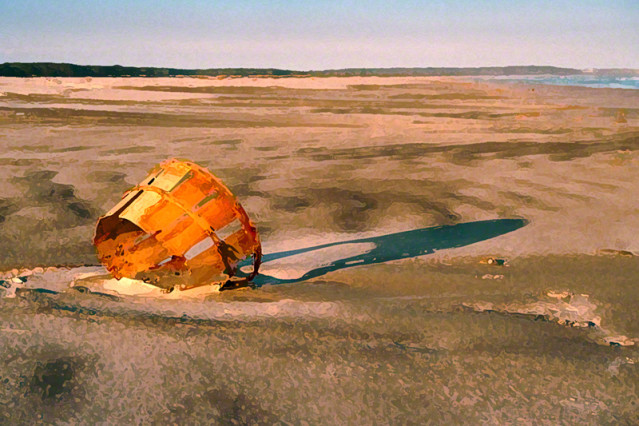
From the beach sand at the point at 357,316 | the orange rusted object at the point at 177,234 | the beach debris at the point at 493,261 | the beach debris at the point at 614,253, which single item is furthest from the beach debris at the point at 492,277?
the orange rusted object at the point at 177,234

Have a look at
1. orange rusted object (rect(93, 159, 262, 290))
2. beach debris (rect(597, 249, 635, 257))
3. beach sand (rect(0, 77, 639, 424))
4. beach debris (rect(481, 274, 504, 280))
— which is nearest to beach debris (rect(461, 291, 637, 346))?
beach sand (rect(0, 77, 639, 424))

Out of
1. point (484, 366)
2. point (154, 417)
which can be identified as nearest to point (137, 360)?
point (154, 417)

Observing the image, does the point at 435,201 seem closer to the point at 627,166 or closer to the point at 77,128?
the point at 627,166

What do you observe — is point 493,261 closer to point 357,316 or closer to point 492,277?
point 492,277

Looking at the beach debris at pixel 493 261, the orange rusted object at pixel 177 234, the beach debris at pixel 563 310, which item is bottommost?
the beach debris at pixel 563 310

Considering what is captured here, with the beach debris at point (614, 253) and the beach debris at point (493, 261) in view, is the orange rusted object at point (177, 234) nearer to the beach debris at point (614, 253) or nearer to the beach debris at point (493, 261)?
the beach debris at point (493, 261)
